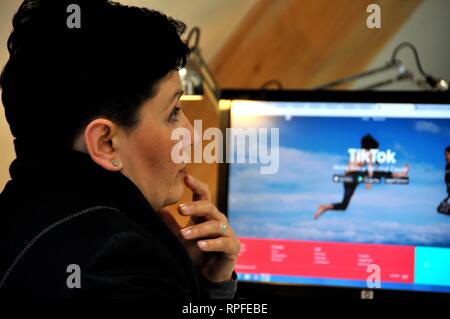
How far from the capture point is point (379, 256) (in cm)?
117

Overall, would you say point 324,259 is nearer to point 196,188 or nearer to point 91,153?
point 196,188

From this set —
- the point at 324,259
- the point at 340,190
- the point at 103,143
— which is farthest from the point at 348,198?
the point at 103,143

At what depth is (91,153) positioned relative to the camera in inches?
29.7

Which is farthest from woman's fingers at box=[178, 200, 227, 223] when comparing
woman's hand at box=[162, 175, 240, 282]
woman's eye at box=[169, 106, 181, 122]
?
woman's eye at box=[169, 106, 181, 122]

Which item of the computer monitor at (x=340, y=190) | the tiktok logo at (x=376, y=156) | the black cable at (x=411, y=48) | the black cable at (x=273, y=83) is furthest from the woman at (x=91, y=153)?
the black cable at (x=411, y=48)

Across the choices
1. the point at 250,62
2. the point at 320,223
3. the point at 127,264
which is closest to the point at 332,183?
the point at 320,223

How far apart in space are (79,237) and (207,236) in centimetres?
39

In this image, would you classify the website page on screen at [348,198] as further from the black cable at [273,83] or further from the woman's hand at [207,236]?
the black cable at [273,83]

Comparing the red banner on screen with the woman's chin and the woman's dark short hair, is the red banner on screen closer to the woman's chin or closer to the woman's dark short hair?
the woman's chin

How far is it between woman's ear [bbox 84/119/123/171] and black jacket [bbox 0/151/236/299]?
0.05 feet

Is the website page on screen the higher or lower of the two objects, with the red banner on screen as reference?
higher

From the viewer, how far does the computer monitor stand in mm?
1163

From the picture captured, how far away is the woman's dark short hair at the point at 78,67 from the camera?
2.39 ft

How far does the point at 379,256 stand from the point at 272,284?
0.75ft
